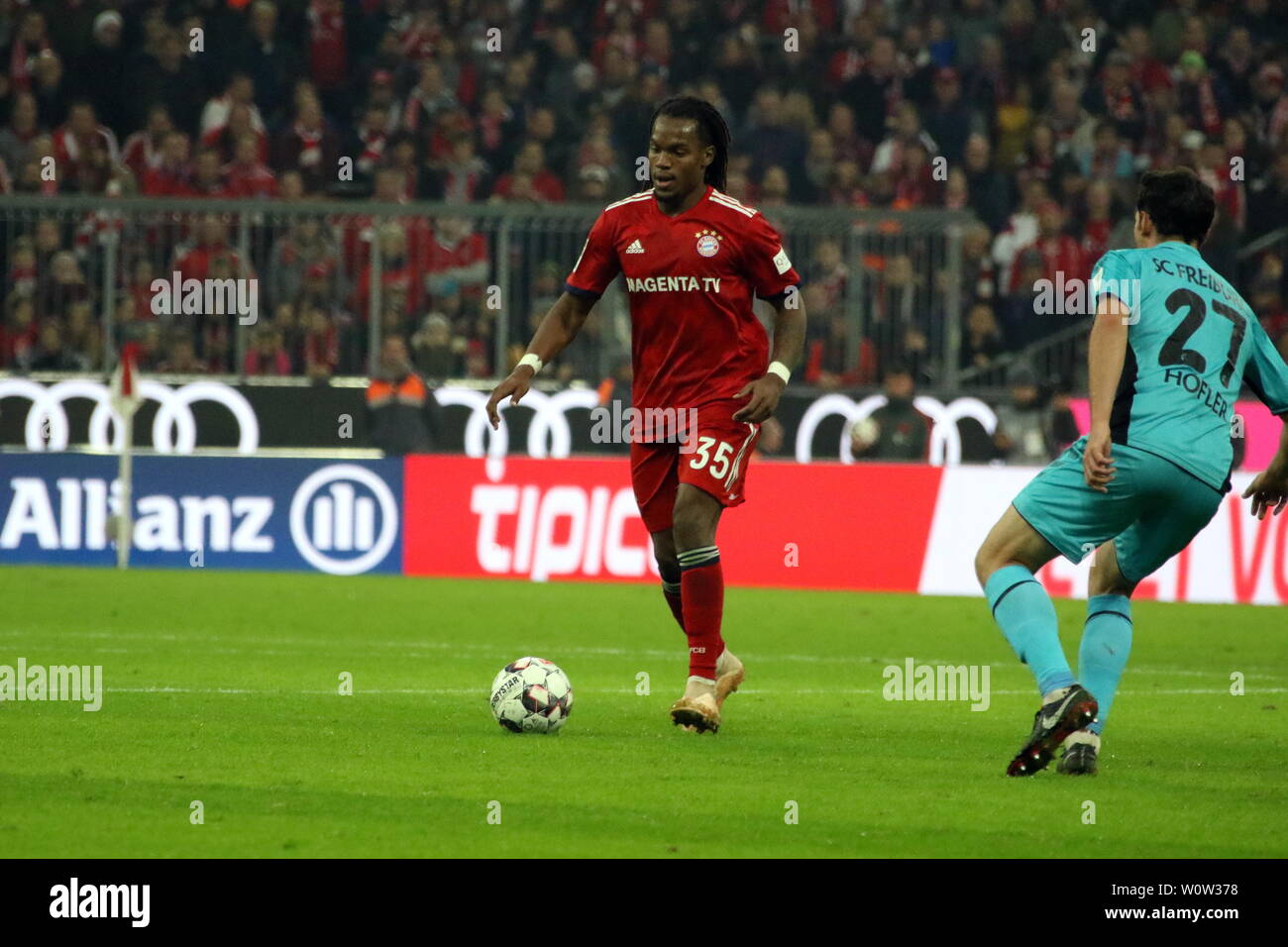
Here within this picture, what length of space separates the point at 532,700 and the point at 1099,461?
2464 mm

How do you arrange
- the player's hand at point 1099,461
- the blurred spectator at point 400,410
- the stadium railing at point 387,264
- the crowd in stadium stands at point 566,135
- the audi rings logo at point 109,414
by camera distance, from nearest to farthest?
1. the player's hand at point 1099,461
2. the audi rings logo at point 109,414
3. the blurred spectator at point 400,410
4. the stadium railing at point 387,264
5. the crowd in stadium stands at point 566,135

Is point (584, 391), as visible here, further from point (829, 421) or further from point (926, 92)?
point (926, 92)

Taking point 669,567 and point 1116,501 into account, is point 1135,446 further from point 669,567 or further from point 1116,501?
point 669,567

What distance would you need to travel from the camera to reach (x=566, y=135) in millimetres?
21797

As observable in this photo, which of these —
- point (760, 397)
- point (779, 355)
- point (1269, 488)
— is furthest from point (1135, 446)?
point (779, 355)

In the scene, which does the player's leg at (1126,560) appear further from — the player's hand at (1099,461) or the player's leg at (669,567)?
the player's leg at (669,567)

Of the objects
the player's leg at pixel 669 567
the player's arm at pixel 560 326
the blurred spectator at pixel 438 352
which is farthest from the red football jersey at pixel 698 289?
the blurred spectator at pixel 438 352

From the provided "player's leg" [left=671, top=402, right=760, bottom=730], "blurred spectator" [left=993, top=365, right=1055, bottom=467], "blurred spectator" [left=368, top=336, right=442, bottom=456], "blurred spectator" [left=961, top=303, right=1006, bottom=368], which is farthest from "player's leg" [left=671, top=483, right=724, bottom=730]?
"blurred spectator" [left=961, top=303, right=1006, bottom=368]

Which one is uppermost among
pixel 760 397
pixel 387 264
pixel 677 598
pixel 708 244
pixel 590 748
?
pixel 387 264

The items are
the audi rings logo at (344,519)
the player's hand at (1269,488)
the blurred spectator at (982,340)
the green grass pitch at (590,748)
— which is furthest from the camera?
the blurred spectator at (982,340)

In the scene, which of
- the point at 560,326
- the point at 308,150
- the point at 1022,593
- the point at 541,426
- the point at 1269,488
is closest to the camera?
the point at 1022,593

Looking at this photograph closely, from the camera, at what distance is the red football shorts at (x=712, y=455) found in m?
8.17

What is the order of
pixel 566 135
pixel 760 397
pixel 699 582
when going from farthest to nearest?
pixel 566 135 < pixel 699 582 < pixel 760 397

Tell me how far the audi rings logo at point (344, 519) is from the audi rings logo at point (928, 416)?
4010 mm
